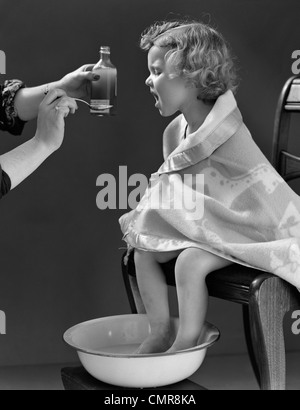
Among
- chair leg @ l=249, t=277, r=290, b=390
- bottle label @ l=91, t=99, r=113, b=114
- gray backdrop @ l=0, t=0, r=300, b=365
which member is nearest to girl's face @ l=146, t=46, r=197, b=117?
bottle label @ l=91, t=99, r=113, b=114

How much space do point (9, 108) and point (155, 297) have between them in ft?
2.03

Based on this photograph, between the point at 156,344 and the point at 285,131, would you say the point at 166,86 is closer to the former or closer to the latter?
the point at 285,131

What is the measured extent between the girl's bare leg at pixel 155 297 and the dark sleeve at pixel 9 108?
474 millimetres

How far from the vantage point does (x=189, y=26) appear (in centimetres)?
177

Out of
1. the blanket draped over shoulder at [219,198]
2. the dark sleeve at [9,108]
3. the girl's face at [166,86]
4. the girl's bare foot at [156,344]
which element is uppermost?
the girl's face at [166,86]

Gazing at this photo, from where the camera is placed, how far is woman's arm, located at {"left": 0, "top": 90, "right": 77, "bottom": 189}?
5.56 ft

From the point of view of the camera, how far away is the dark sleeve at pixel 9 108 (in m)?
1.92

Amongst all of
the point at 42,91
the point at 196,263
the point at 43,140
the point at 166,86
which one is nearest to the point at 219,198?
the point at 196,263

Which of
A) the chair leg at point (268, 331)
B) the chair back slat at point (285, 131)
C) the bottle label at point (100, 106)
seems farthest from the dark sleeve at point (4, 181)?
the chair back slat at point (285, 131)

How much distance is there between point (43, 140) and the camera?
172cm

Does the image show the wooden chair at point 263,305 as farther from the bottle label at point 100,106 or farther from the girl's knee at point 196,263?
the bottle label at point 100,106

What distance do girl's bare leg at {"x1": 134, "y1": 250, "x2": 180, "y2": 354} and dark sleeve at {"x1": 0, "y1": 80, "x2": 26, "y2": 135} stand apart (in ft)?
1.55

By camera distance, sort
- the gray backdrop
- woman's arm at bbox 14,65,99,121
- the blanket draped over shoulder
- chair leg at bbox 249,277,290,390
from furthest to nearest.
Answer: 1. the gray backdrop
2. woman's arm at bbox 14,65,99,121
3. the blanket draped over shoulder
4. chair leg at bbox 249,277,290,390

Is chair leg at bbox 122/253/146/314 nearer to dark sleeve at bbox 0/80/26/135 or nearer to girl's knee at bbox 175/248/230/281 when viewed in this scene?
girl's knee at bbox 175/248/230/281
